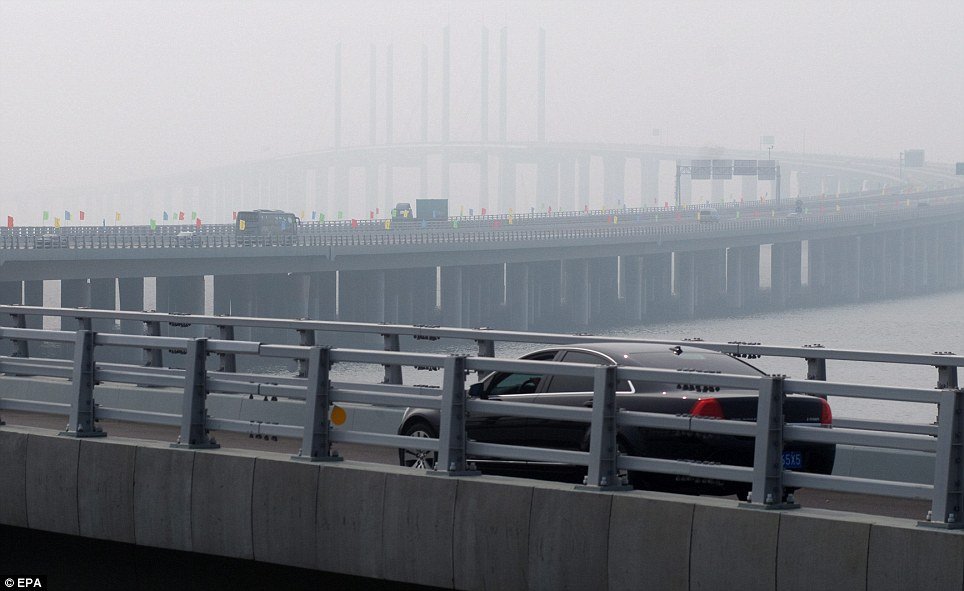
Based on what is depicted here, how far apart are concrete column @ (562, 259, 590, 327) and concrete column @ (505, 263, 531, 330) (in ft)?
21.4

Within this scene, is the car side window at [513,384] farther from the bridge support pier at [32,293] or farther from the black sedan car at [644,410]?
the bridge support pier at [32,293]

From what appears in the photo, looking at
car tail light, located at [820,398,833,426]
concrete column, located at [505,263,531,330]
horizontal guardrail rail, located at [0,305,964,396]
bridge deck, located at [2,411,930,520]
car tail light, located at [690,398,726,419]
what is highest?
horizontal guardrail rail, located at [0,305,964,396]

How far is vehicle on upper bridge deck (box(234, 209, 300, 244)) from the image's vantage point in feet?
334

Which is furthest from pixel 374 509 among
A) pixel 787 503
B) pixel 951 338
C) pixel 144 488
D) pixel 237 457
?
pixel 951 338

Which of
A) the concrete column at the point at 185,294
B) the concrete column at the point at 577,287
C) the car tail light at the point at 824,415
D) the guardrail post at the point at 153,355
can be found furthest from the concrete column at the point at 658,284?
the car tail light at the point at 824,415

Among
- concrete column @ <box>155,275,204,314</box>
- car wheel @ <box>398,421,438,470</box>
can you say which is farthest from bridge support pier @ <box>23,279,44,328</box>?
car wheel @ <box>398,421,438,470</box>

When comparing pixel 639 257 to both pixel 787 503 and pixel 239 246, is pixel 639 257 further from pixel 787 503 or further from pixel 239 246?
pixel 787 503

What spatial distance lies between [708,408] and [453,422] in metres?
2.28

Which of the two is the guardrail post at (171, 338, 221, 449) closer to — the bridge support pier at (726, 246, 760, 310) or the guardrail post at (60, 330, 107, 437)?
the guardrail post at (60, 330, 107, 437)

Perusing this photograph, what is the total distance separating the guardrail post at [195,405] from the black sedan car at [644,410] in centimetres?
158

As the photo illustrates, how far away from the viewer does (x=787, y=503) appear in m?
7.95

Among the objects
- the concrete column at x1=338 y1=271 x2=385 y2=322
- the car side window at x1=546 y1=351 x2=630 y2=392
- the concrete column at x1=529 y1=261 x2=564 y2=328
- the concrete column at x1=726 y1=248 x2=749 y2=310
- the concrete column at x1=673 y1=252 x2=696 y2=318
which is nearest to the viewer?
the car side window at x1=546 y1=351 x2=630 y2=392

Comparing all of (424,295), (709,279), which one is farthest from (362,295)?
(709,279)

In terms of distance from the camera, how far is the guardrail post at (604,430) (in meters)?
8.54
